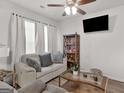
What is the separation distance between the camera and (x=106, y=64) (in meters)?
3.85

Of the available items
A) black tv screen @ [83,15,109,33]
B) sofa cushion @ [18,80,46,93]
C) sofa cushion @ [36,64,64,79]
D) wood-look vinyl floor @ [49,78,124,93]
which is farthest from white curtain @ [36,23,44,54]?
sofa cushion @ [18,80,46,93]

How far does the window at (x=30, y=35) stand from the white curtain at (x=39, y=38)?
159mm

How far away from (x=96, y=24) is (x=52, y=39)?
2020mm

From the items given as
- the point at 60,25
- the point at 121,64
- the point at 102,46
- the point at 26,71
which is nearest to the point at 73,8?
the point at 26,71

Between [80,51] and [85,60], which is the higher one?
[80,51]

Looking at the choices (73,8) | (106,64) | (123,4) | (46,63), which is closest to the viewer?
(73,8)

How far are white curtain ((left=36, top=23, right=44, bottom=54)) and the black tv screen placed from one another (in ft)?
5.82

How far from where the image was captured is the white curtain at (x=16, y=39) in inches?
125

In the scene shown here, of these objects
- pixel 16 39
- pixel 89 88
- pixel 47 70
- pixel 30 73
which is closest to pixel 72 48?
pixel 47 70

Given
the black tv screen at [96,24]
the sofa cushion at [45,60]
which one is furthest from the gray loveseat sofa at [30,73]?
the black tv screen at [96,24]

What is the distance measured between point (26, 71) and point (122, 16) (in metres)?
3.38

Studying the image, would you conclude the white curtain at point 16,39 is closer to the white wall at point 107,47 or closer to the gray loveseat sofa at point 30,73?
the gray loveseat sofa at point 30,73

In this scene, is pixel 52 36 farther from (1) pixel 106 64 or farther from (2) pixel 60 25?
(1) pixel 106 64

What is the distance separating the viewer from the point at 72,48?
4.70 metres
